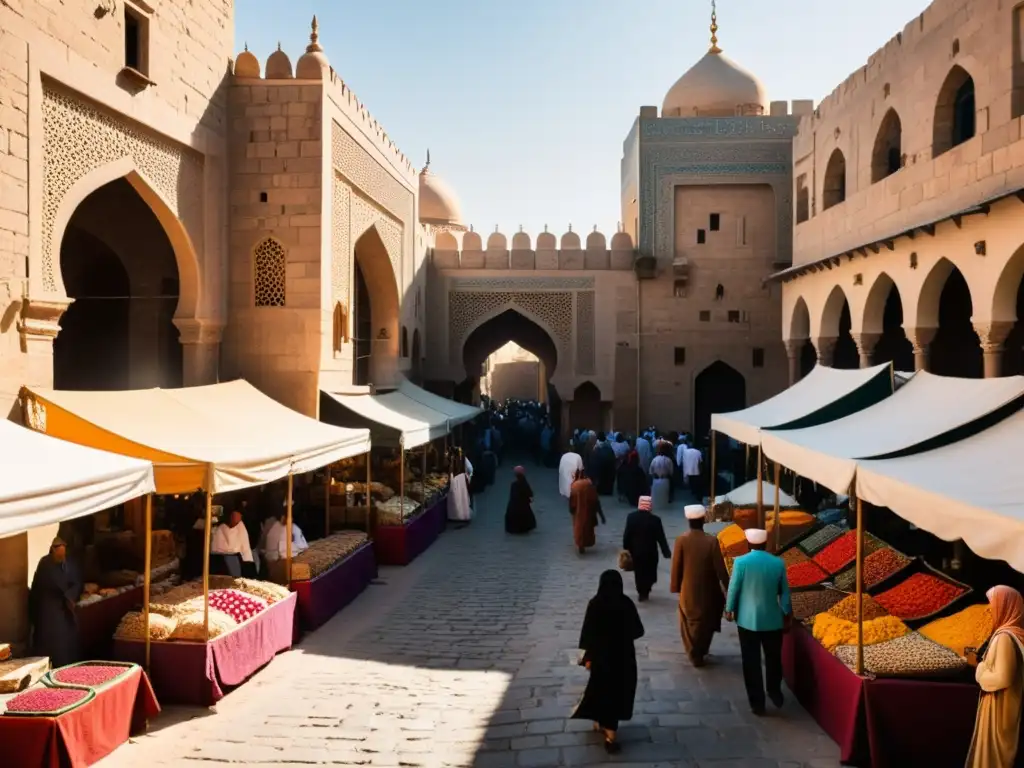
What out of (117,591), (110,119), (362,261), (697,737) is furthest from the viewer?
(362,261)

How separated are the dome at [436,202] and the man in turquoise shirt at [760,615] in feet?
67.8

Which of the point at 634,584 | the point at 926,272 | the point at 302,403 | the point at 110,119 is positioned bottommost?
the point at 634,584

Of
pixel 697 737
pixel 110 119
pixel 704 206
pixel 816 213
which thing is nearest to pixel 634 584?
pixel 697 737

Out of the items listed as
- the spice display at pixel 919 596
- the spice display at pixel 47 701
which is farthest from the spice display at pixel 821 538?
the spice display at pixel 47 701

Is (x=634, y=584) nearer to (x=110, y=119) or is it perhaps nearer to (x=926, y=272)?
(x=926, y=272)

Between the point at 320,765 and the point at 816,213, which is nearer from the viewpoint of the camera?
the point at 320,765

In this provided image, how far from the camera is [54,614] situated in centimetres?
578

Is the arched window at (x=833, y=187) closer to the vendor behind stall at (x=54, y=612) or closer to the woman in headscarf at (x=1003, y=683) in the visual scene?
the woman in headscarf at (x=1003, y=683)

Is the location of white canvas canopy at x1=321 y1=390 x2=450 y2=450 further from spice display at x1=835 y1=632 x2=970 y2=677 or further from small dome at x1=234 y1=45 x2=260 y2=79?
spice display at x1=835 y1=632 x2=970 y2=677

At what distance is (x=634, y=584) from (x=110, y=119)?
642 cm

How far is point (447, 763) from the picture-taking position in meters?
4.80

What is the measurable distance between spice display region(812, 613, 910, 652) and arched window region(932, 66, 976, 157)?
7406mm

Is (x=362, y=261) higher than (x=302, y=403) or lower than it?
higher

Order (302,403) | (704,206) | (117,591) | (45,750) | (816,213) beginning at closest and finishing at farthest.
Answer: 1. (45,750)
2. (117,591)
3. (302,403)
4. (816,213)
5. (704,206)
